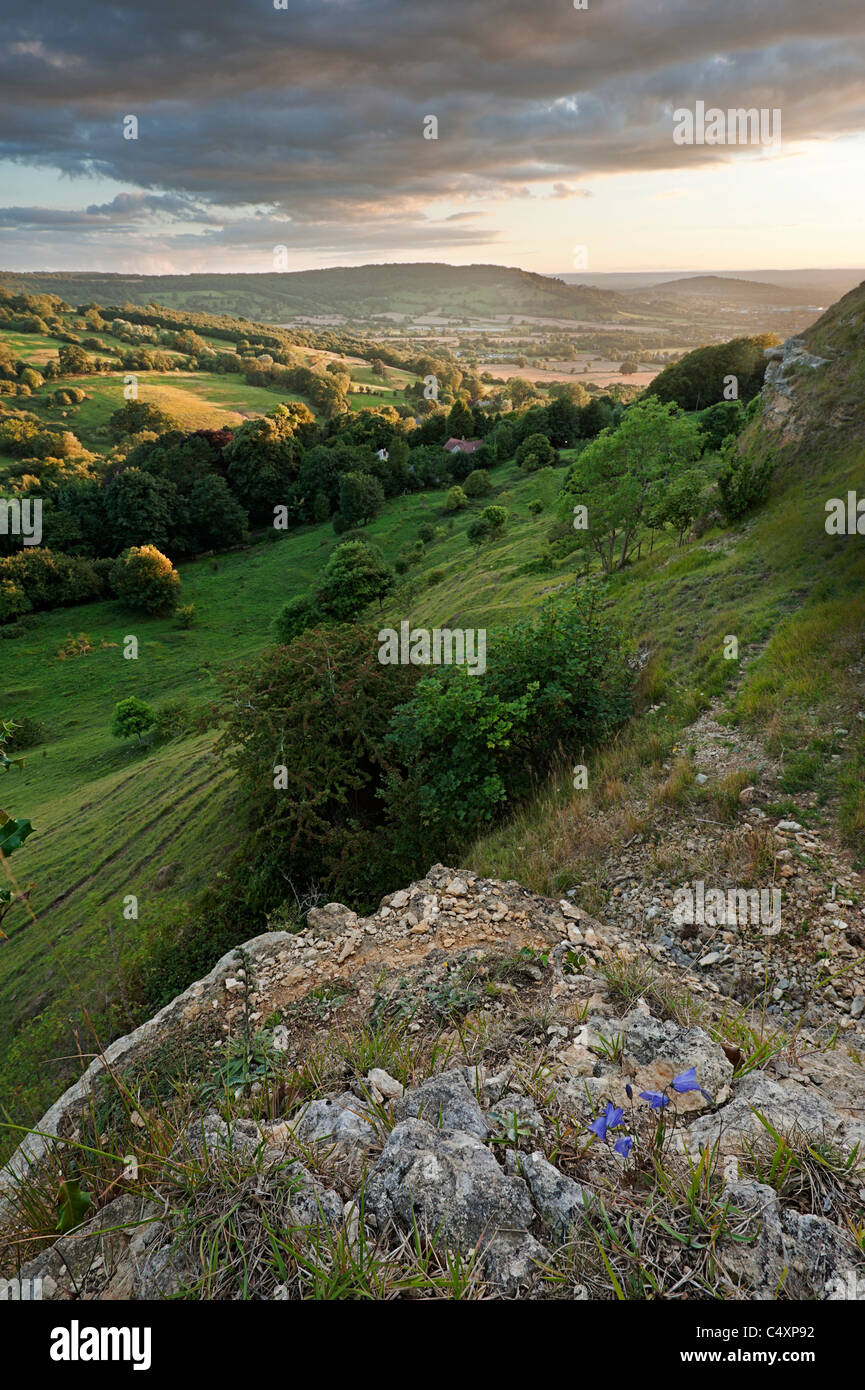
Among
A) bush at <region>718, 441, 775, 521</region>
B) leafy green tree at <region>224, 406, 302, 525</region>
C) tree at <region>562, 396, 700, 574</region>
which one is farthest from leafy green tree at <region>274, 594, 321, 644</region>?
leafy green tree at <region>224, 406, 302, 525</region>

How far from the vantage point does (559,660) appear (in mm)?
10117

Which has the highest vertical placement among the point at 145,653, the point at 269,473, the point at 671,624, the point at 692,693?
the point at 269,473

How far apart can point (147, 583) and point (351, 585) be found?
23.1m

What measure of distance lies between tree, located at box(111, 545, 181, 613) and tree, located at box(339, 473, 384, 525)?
20.5 metres

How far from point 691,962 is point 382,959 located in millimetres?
2795

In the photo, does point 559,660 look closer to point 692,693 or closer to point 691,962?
point 692,693

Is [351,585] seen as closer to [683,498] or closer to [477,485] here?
[683,498]

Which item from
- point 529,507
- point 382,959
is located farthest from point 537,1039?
point 529,507

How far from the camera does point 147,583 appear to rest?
2133 inches

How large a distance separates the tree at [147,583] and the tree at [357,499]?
67.3 feet

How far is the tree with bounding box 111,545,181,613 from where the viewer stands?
54156 mm

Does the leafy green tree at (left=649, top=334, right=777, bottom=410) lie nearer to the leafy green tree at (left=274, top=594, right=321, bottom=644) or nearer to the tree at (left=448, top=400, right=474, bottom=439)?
the tree at (left=448, top=400, right=474, bottom=439)

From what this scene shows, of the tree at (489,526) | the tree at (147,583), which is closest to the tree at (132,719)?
the tree at (147,583)

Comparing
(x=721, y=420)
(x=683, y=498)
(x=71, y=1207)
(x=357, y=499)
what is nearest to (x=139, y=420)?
(x=357, y=499)
